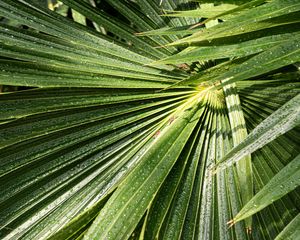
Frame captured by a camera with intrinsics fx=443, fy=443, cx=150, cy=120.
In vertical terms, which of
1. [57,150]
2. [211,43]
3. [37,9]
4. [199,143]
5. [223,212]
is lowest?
[223,212]

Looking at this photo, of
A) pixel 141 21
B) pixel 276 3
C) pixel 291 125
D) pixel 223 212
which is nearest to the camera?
pixel 291 125

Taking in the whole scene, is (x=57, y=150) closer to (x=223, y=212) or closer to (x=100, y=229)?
(x=100, y=229)

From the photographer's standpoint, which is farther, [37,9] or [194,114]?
[37,9]

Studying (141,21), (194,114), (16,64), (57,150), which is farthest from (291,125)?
(141,21)

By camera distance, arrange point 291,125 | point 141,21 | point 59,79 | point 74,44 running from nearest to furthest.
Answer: point 291,125, point 59,79, point 74,44, point 141,21

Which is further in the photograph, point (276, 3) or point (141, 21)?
point (141, 21)

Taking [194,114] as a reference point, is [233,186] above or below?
below

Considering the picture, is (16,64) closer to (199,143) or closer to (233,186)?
(199,143)

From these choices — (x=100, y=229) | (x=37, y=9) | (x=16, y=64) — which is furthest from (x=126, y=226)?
(x=37, y=9)

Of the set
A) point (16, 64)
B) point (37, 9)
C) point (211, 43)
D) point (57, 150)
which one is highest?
point (37, 9)
